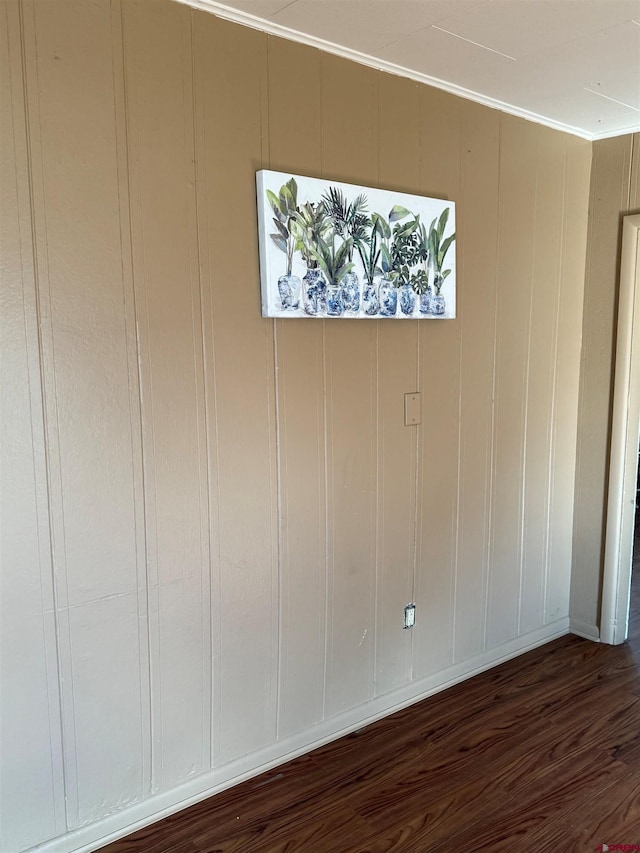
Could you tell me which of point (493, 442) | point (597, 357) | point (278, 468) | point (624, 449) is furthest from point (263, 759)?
point (597, 357)

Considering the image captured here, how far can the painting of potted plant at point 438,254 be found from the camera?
8.02 ft

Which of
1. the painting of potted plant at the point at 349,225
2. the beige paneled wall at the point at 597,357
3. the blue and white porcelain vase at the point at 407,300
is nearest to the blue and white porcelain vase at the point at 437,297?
the blue and white porcelain vase at the point at 407,300

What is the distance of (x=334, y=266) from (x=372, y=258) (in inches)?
6.9

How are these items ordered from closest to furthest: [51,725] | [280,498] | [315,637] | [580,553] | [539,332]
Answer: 1. [51,725]
2. [280,498]
3. [315,637]
4. [539,332]
5. [580,553]

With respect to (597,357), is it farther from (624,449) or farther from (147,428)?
(147,428)

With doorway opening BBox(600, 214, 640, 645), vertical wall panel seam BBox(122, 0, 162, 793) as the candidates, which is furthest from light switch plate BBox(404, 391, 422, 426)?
doorway opening BBox(600, 214, 640, 645)

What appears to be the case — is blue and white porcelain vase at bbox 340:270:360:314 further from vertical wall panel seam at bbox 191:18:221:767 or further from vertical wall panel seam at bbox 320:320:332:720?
vertical wall panel seam at bbox 191:18:221:767

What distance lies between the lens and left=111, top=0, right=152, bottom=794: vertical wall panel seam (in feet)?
5.70

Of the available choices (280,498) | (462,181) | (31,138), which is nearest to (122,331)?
(31,138)

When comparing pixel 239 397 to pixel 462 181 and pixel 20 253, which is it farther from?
pixel 462 181

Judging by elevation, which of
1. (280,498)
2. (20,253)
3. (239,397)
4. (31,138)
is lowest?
(280,498)

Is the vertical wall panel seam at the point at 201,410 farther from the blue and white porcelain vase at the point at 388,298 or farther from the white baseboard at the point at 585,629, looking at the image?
the white baseboard at the point at 585,629

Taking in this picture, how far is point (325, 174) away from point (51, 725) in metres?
1.82

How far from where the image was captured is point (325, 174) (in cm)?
216
